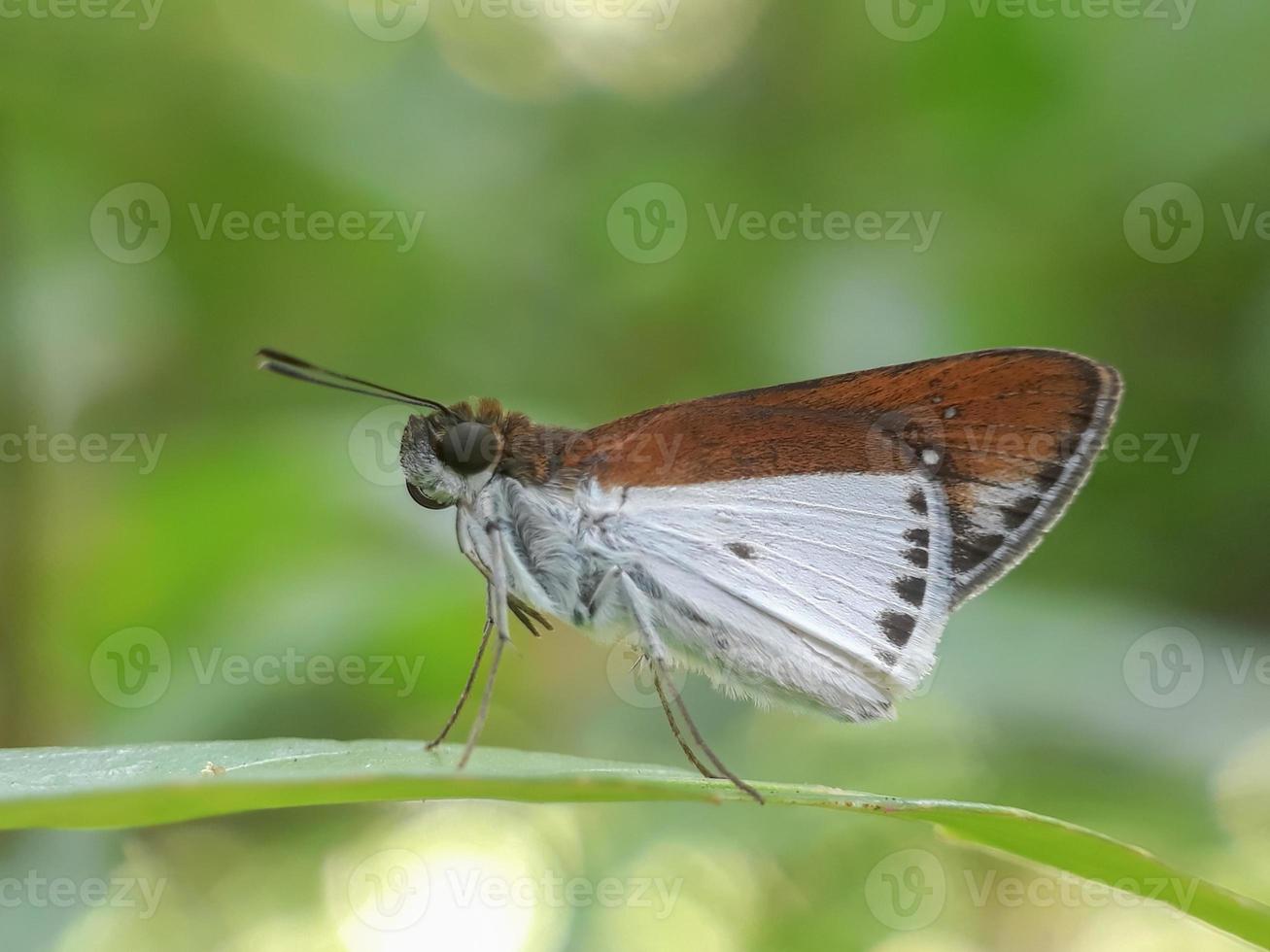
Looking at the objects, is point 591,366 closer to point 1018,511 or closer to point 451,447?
point 451,447

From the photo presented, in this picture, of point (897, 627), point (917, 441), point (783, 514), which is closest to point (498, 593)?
point (783, 514)

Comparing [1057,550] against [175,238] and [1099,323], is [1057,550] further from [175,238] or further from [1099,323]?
[175,238]

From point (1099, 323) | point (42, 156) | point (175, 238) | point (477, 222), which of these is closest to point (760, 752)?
point (1099, 323)

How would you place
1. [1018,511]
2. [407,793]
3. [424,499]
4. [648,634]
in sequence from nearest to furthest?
[407,793], [648,634], [1018,511], [424,499]

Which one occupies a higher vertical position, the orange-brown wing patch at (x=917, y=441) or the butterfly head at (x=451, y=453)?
the orange-brown wing patch at (x=917, y=441)

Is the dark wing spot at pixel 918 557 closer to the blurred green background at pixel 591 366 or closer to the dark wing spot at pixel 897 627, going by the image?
the dark wing spot at pixel 897 627

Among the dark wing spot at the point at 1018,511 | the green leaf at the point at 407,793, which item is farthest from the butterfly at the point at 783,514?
the green leaf at the point at 407,793

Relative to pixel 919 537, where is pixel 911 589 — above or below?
below
